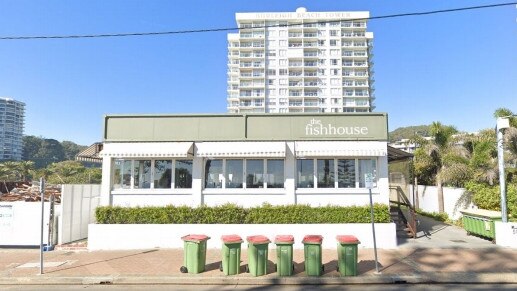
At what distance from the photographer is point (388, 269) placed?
31.0ft

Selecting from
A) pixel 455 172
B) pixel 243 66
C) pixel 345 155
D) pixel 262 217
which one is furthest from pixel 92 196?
pixel 243 66

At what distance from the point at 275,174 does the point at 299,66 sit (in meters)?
93.7

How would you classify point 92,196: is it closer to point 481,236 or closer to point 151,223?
point 151,223

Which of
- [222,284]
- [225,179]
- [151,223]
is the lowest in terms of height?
[222,284]

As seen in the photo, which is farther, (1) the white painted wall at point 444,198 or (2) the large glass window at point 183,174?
(1) the white painted wall at point 444,198

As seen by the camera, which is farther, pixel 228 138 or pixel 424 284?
pixel 228 138

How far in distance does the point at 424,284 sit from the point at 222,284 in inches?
202

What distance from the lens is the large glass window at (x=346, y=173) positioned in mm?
13445

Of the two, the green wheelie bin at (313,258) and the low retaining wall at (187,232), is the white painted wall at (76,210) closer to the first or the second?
the low retaining wall at (187,232)

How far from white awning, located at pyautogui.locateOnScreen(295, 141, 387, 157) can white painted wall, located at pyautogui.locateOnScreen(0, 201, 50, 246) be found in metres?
9.96

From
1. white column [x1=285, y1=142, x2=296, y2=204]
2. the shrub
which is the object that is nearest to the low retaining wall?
white column [x1=285, y1=142, x2=296, y2=204]

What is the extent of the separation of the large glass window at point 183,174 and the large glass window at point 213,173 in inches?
28.3

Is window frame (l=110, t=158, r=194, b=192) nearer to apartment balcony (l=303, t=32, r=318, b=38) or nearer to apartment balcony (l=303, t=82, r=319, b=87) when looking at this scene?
apartment balcony (l=303, t=82, r=319, b=87)

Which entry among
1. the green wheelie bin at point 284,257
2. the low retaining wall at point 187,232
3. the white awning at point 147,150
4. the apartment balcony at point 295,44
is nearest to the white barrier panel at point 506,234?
the low retaining wall at point 187,232
